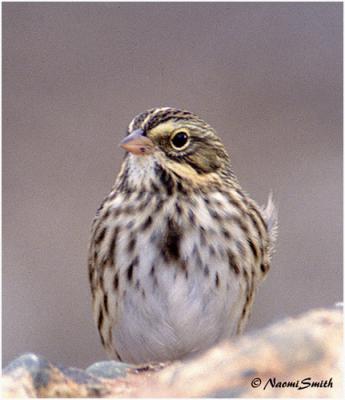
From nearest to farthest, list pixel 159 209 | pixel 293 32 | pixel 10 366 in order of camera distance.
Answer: pixel 10 366 < pixel 159 209 < pixel 293 32

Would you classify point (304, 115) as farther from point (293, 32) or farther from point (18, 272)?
point (18, 272)

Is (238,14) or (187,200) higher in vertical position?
(238,14)

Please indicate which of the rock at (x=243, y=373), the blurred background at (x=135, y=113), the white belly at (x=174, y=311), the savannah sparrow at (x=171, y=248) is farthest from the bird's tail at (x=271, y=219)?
the blurred background at (x=135, y=113)

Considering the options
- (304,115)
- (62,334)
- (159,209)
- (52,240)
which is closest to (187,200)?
(159,209)

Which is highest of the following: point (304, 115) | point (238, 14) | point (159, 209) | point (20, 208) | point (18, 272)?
point (238, 14)

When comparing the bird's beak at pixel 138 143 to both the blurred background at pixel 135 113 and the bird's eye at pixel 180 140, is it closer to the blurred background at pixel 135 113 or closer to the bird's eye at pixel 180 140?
the bird's eye at pixel 180 140

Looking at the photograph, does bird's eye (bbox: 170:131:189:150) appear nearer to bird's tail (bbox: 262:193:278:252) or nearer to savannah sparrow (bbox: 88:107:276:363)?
savannah sparrow (bbox: 88:107:276:363)

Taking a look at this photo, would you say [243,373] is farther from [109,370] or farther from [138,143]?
[138,143]
